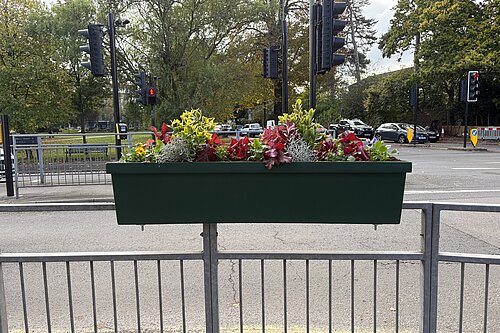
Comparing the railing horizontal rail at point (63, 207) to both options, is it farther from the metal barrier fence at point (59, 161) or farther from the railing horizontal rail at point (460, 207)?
the metal barrier fence at point (59, 161)

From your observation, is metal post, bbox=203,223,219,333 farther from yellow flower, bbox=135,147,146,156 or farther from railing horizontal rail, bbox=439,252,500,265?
railing horizontal rail, bbox=439,252,500,265

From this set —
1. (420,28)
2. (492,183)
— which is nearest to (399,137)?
(420,28)

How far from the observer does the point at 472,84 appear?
22453 mm

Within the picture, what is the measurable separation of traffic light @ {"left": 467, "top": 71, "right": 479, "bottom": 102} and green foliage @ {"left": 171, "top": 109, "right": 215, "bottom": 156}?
2396 centimetres

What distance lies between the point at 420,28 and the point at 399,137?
789 cm

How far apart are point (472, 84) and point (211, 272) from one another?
2416cm

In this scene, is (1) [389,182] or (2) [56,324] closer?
(1) [389,182]

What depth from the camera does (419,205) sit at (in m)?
2.25

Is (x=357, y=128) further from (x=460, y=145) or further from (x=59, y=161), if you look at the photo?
(x=59, y=161)

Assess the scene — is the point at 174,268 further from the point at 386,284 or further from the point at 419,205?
the point at 419,205

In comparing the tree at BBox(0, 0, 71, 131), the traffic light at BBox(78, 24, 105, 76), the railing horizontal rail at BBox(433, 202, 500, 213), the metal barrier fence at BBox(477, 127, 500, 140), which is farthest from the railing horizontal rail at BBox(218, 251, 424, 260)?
the metal barrier fence at BBox(477, 127, 500, 140)

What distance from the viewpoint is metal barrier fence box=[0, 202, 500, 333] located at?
234 cm

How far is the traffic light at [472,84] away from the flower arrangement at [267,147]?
930 inches

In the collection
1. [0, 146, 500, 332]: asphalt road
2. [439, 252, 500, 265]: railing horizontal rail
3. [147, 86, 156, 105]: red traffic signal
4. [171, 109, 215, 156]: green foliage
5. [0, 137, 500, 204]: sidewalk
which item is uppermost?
[147, 86, 156, 105]: red traffic signal
